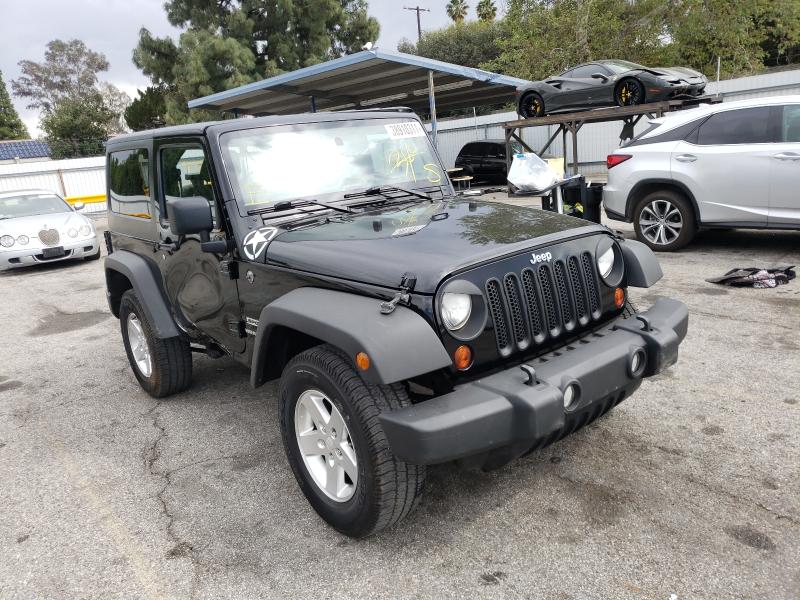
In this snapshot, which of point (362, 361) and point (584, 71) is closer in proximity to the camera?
point (362, 361)

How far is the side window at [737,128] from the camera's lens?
7023 millimetres

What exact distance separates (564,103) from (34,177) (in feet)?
62.0

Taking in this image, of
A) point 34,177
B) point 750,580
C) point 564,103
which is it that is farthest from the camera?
point 34,177

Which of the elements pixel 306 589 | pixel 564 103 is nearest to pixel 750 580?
pixel 306 589

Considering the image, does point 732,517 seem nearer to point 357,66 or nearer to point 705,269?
point 705,269

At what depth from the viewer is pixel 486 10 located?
55750 mm

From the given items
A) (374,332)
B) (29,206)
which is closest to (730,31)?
(29,206)

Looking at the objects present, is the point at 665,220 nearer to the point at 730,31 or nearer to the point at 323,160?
the point at 323,160

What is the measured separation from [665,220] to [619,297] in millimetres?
5364

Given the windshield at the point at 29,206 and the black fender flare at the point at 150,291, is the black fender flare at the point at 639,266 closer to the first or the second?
the black fender flare at the point at 150,291

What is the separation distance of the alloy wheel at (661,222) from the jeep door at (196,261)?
6094 mm

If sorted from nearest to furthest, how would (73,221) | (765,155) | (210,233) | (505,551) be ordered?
(505,551) < (210,233) < (765,155) < (73,221)

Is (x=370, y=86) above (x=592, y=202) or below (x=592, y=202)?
above

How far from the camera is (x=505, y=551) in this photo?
8.68 feet
